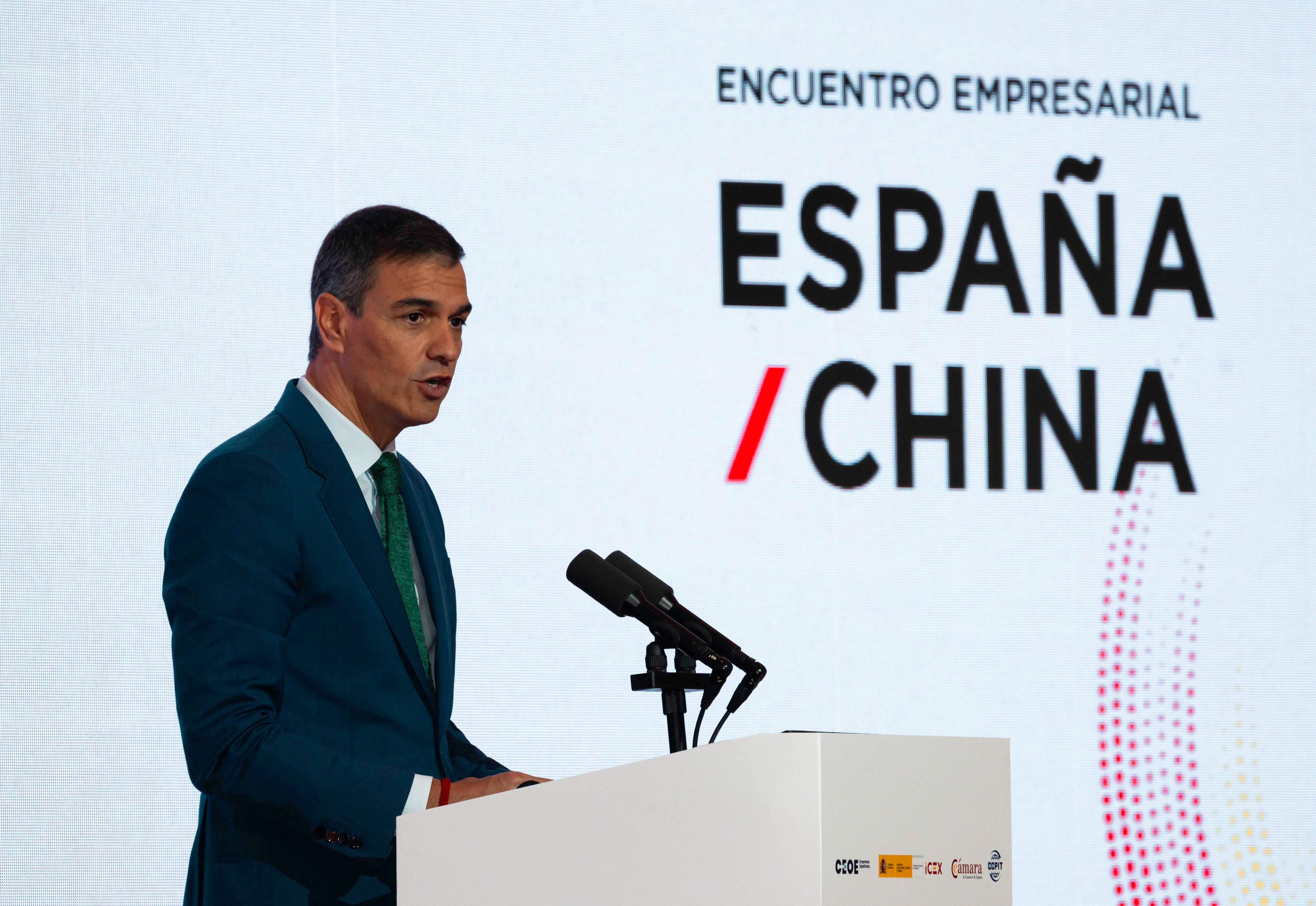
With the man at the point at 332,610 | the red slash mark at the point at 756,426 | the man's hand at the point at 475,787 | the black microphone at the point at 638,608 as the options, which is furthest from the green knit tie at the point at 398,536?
the red slash mark at the point at 756,426

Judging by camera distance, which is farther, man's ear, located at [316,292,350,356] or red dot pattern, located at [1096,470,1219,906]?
red dot pattern, located at [1096,470,1219,906]

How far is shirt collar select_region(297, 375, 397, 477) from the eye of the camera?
7.48ft

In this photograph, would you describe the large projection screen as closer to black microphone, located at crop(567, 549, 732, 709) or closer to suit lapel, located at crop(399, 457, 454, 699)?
suit lapel, located at crop(399, 457, 454, 699)

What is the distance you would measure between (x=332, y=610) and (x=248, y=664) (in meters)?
0.17

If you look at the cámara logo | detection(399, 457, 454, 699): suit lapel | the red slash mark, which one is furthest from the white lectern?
the red slash mark

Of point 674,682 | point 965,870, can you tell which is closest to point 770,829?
point 965,870

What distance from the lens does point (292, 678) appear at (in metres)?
2.05

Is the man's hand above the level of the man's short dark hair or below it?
below

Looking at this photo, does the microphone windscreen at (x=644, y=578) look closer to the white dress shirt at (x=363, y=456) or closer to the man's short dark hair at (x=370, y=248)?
the white dress shirt at (x=363, y=456)

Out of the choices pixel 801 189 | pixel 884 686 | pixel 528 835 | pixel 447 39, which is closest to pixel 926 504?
pixel 884 686

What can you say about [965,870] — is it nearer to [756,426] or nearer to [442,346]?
[442,346]

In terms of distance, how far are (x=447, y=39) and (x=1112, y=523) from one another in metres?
2.16

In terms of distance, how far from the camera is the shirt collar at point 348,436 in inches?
89.7

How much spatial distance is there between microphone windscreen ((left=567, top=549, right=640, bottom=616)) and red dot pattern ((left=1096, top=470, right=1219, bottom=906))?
2.33 meters
